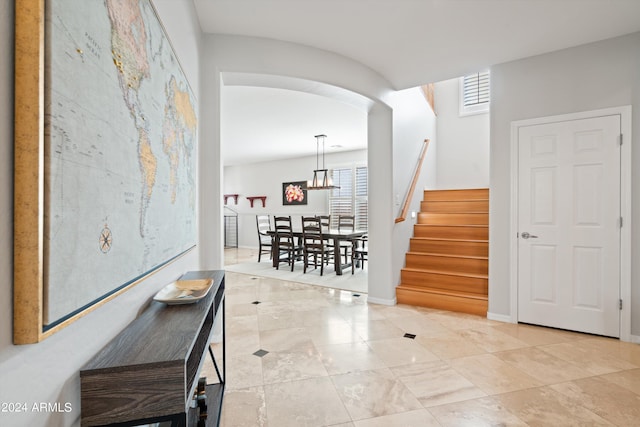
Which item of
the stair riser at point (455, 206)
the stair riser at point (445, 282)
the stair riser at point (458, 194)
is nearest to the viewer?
the stair riser at point (445, 282)

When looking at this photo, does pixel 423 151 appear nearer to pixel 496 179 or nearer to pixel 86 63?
pixel 496 179

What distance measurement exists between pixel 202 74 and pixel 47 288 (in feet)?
8.01

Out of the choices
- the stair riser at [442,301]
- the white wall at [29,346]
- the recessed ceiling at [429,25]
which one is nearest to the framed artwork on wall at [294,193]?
the stair riser at [442,301]

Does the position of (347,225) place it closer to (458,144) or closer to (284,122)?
(284,122)

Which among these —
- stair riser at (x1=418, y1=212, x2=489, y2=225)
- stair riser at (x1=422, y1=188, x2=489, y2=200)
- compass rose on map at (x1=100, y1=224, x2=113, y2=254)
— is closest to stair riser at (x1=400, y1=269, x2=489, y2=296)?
stair riser at (x1=418, y1=212, x2=489, y2=225)

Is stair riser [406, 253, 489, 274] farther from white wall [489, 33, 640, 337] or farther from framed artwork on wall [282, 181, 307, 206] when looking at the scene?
framed artwork on wall [282, 181, 307, 206]

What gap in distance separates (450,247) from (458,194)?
1.24m

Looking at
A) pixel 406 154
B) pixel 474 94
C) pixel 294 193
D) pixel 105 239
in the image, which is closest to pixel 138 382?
pixel 105 239

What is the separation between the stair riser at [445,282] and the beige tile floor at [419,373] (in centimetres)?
37

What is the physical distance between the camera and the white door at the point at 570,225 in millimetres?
2699

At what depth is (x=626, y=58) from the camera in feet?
8.75

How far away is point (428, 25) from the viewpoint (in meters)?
2.50

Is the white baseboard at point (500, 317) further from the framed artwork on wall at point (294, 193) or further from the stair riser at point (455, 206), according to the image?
the framed artwork on wall at point (294, 193)

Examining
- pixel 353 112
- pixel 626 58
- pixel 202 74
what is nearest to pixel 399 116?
pixel 353 112
